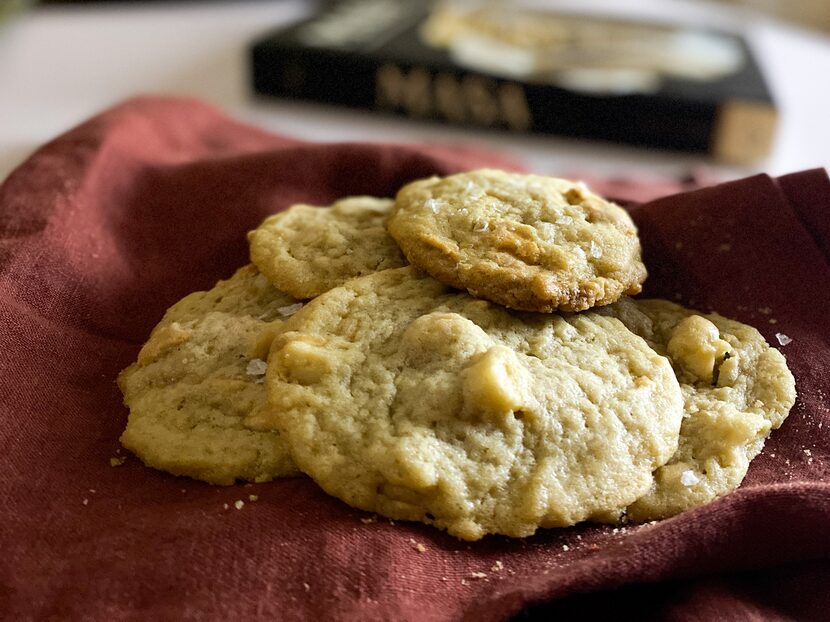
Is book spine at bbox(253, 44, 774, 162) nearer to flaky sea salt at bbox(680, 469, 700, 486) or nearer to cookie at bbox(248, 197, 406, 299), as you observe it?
cookie at bbox(248, 197, 406, 299)

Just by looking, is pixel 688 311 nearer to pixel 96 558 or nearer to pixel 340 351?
pixel 340 351

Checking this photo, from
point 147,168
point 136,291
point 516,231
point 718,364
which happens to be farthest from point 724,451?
point 147,168

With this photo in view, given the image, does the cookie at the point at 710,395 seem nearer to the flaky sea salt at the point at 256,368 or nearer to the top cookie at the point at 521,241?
the top cookie at the point at 521,241

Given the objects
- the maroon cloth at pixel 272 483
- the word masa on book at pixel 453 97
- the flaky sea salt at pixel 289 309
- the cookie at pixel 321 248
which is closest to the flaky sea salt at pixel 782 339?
the maroon cloth at pixel 272 483

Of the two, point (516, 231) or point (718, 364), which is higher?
point (516, 231)

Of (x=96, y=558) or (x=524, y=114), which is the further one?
(x=524, y=114)

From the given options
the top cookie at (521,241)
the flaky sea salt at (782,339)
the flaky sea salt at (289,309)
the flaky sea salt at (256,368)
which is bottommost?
the flaky sea salt at (256,368)

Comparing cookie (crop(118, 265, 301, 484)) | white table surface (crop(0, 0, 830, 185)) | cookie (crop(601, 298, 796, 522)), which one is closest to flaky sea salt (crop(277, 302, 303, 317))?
cookie (crop(118, 265, 301, 484))
